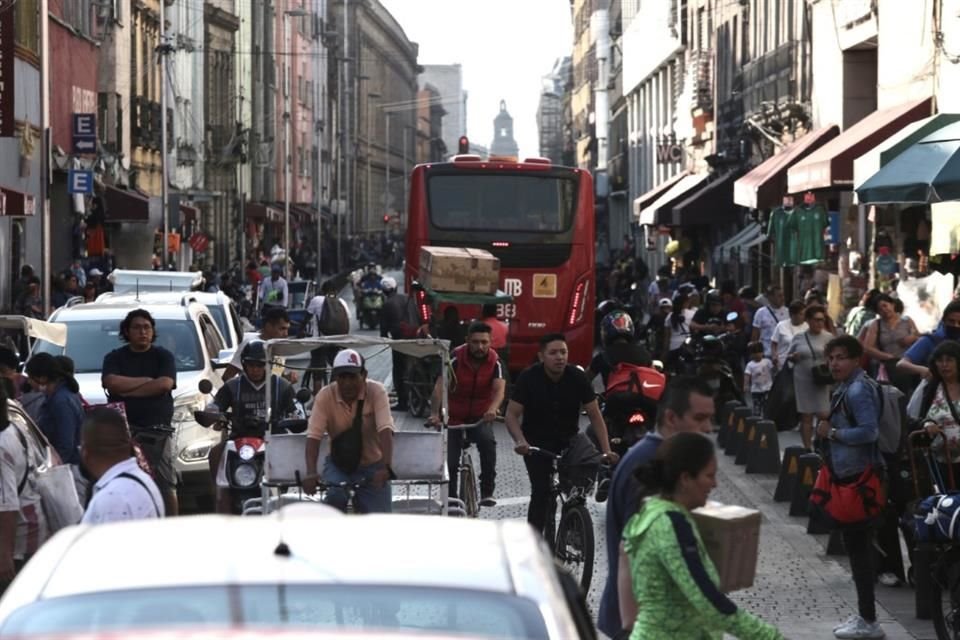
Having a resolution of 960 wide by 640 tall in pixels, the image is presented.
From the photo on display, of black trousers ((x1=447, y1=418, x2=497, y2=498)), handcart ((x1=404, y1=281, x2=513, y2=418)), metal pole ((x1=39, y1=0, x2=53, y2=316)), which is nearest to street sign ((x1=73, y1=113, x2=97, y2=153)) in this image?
metal pole ((x1=39, y1=0, x2=53, y2=316))

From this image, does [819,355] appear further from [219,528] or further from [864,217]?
[219,528]

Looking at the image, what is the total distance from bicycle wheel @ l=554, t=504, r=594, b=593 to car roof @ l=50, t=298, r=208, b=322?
6.30 meters

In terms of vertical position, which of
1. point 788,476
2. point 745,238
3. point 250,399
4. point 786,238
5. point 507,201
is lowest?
point 788,476

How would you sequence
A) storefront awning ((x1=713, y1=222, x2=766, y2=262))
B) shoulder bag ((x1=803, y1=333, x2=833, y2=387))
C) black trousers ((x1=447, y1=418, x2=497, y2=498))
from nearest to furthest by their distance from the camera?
black trousers ((x1=447, y1=418, x2=497, y2=498))
shoulder bag ((x1=803, y1=333, x2=833, y2=387))
storefront awning ((x1=713, y1=222, x2=766, y2=262))

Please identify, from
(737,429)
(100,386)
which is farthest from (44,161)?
(100,386)

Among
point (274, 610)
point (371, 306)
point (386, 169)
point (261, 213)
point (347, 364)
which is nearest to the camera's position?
point (274, 610)

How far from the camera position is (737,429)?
69.4 ft

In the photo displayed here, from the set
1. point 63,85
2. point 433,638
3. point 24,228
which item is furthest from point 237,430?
point 63,85

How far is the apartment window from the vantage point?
35.8 m

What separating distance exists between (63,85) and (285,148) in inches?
1741

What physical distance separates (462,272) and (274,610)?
872 inches

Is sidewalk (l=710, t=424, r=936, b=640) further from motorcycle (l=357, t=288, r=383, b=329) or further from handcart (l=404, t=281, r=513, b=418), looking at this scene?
motorcycle (l=357, t=288, r=383, b=329)

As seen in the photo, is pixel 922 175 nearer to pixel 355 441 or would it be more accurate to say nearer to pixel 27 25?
pixel 355 441

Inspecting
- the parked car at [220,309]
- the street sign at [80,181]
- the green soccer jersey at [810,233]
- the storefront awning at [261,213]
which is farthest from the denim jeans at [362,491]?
the storefront awning at [261,213]
